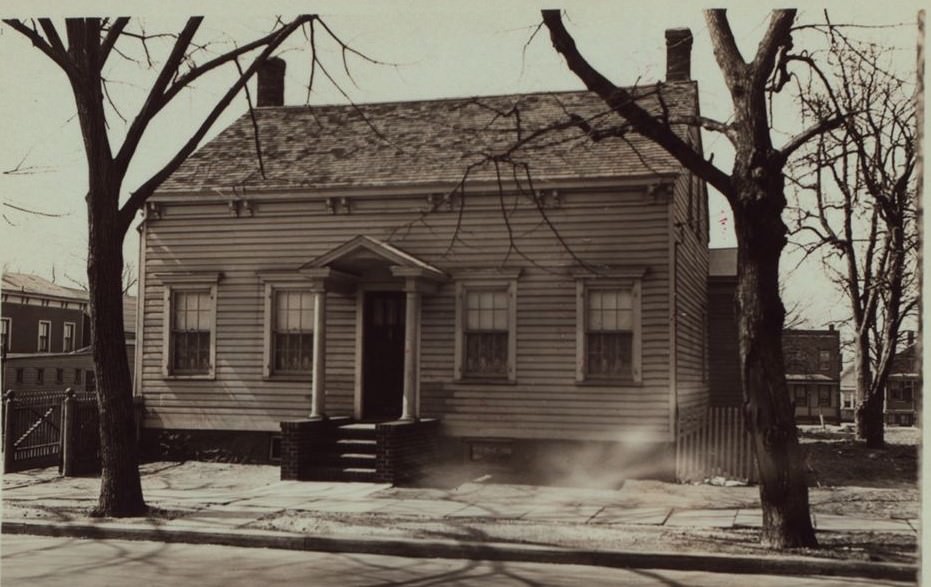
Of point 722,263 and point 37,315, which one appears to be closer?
point 37,315

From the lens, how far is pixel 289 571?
28.6ft

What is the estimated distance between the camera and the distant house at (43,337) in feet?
31.7

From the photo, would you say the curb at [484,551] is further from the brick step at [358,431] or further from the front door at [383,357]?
the front door at [383,357]

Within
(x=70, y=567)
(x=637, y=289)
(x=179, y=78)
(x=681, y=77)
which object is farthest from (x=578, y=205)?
(x=70, y=567)

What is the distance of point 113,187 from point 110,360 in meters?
2.02

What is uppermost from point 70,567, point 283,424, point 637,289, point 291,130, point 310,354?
point 291,130

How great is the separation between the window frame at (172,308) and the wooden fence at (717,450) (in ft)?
26.0

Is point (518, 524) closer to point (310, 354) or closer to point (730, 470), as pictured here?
point (730, 470)

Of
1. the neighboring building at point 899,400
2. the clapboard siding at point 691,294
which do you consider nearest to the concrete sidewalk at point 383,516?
the clapboard siding at point 691,294

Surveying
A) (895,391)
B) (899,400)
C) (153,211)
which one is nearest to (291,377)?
(153,211)

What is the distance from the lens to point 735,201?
905 centimetres

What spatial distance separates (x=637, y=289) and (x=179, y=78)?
723 cm

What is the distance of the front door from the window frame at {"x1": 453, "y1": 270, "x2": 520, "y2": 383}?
1027 millimetres

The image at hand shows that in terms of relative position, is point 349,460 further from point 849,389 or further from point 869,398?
point 849,389
